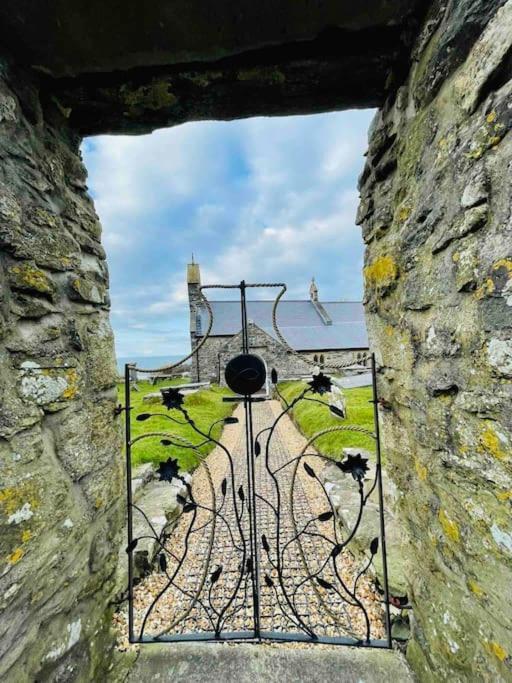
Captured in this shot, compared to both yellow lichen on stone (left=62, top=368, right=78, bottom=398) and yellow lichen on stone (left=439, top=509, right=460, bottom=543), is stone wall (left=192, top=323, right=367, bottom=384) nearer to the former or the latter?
yellow lichen on stone (left=62, top=368, right=78, bottom=398)

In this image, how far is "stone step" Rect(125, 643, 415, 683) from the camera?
63.9 inches

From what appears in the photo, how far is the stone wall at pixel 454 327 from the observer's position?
101 centimetres

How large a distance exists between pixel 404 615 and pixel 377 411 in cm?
151

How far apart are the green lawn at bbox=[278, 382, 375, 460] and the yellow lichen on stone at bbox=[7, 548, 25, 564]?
4.51 meters

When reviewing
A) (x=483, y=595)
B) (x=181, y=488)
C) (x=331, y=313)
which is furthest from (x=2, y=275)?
(x=331, y=313)

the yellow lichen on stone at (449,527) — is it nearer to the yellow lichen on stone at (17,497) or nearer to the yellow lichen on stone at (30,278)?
the yellow lichen on stone at (17,497)

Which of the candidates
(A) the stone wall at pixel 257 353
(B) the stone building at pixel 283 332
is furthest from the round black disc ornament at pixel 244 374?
(A) the stone wall at pixel 257 353

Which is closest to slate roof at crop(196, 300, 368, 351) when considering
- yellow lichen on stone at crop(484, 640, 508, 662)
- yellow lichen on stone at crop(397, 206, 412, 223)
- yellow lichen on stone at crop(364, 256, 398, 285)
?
yellow lichen on stone at crop(364, 256, 398, 285)

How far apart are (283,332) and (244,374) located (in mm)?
21343

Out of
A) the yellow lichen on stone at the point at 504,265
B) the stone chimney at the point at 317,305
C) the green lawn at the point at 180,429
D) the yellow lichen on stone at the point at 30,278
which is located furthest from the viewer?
the stone chimney at the point at 317,305

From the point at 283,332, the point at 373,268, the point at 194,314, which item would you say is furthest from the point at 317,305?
the point at 373,268

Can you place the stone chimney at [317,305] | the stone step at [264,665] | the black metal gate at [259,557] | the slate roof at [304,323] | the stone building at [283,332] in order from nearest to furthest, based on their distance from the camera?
the stone step at [264,665]
the black metal gate at [259,557]
the stone building at [283,332]
the slate roof at [304,323]
the stone chimney at [317,305]

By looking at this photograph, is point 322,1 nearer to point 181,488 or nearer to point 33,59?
point 33,59

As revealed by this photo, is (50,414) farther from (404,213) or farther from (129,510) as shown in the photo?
(404,213)
